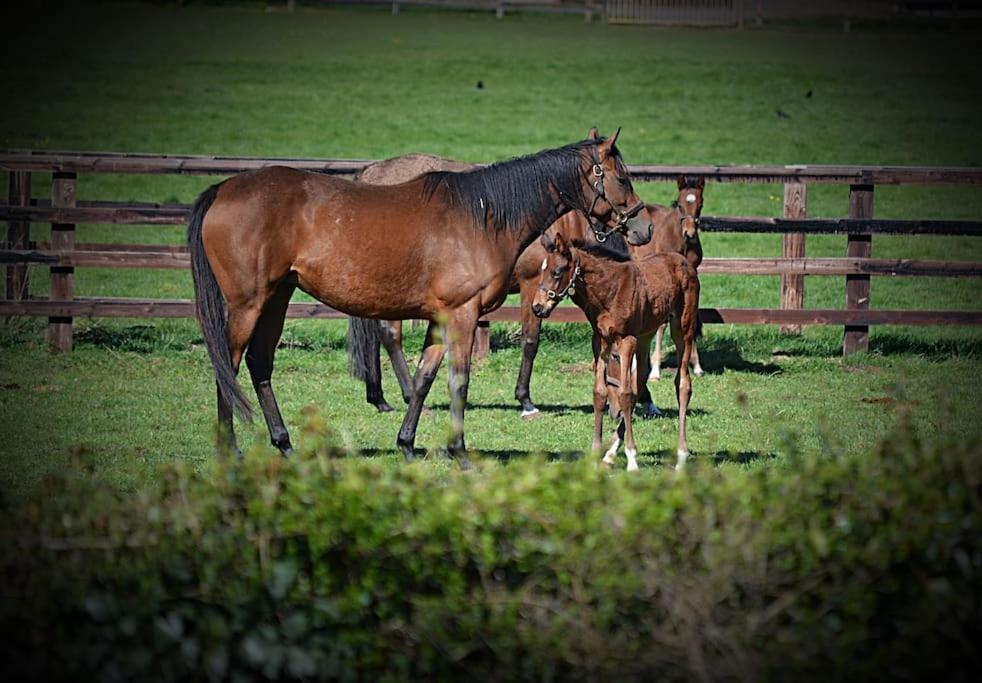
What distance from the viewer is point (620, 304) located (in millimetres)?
9055

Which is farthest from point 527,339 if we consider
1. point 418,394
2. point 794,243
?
point 794,243

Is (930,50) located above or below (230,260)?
above

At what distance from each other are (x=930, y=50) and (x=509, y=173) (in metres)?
35.4

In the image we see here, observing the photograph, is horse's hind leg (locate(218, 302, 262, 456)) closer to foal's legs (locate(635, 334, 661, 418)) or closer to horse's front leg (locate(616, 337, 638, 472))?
horse's front leg (locate(616, 337, 638, 472))

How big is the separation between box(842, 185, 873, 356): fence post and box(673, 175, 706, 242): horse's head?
212cm

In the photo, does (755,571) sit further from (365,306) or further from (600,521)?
(365,306)

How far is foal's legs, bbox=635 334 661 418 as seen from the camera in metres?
9.92

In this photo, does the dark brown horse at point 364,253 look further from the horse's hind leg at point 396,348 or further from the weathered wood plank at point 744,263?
the weathered wood plank at point 744,263

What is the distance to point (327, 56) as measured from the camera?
129 ft

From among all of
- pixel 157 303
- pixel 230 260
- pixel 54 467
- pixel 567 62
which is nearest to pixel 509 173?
pixel 230 260

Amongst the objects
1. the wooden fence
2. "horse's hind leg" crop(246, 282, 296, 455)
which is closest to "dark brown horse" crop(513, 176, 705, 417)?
the wooden fence

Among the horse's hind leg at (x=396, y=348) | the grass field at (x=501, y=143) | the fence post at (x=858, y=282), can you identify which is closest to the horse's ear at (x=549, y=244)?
the grass field at (x=501, y=143)

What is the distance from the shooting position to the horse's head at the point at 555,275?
8758mm

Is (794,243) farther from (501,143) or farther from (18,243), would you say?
(501,143)
